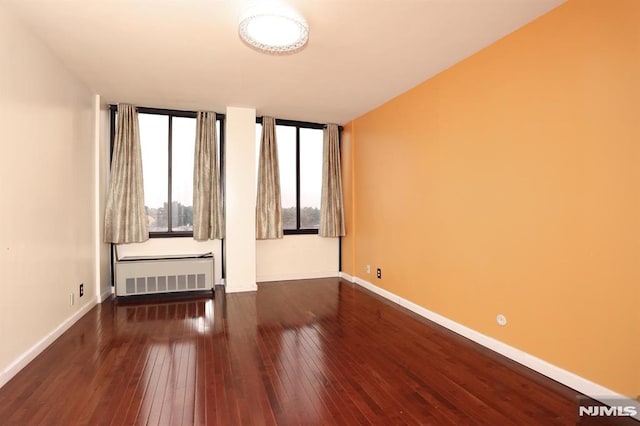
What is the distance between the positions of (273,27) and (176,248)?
3.72 meters

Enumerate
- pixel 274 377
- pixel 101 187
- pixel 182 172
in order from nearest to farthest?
pixel 274 377 < pixel 101 187 < pixel 182 172

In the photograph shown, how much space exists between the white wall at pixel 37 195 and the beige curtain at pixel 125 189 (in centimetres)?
68

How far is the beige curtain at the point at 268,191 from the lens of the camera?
5.13 meters

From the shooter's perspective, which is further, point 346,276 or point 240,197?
point 346,276

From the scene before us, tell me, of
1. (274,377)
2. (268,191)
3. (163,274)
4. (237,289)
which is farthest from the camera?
(268,191)

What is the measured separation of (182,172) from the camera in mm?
5020

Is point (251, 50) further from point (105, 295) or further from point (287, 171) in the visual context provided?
point (105, 295)

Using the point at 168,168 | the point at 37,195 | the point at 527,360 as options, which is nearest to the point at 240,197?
the point at 168,168

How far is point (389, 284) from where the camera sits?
4398 millimetres

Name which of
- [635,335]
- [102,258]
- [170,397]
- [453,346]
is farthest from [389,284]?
[102,258]

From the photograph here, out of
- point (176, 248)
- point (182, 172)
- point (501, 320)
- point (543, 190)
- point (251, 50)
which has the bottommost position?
point (501, 320)

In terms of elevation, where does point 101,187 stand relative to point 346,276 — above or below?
above

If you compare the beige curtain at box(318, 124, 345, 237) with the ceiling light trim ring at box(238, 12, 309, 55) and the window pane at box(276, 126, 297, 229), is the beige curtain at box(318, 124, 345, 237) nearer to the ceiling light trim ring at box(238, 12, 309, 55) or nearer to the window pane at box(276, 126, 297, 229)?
the window pane at box(276, 126, 297, 229)

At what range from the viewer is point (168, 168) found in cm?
494
